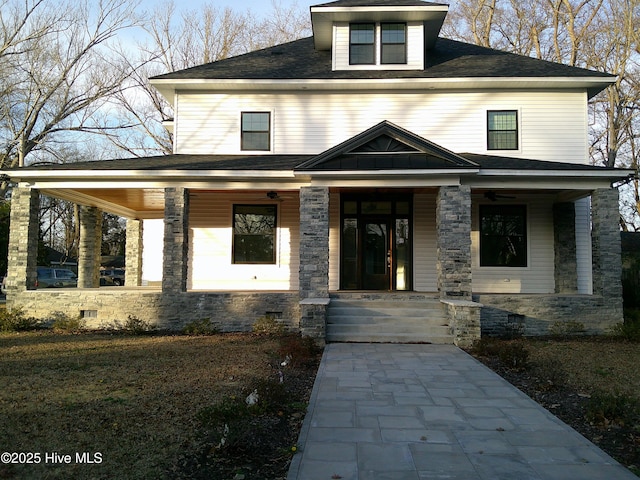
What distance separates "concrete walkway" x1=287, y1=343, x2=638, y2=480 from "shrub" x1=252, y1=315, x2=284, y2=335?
Answer: 388cm

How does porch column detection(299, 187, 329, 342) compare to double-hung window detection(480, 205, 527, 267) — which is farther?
double-hung window detection(480, 205, 527, 267)

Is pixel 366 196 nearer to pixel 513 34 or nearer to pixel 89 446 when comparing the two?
pixel 89 446

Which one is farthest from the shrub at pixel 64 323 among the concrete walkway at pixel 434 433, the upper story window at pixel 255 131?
the concrete walkway at pixel 434 433

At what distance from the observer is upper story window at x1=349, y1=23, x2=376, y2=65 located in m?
13.8

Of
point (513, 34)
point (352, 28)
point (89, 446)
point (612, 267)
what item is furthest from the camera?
point (513, 34)

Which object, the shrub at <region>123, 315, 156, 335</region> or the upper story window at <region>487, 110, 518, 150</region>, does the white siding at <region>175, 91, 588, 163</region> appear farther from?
the shrub at <region>123, 315, 156, 335</region>

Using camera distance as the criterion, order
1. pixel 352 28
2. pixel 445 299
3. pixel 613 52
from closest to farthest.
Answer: pixel 445 299
pixel 352 28
pixel 613 52

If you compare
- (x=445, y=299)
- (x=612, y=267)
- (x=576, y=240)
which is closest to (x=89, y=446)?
(x=445, y=299)

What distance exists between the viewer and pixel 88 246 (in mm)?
15438

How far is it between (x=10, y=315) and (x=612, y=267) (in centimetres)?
1454

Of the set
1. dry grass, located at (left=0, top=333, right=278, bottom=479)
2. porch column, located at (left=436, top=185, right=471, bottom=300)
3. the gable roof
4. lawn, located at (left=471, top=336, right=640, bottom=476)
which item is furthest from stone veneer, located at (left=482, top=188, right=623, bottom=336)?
dry grass, located at (left=0, top=333, right=278, bottom=479)

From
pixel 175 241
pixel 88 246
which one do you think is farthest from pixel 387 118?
pixel 88 246

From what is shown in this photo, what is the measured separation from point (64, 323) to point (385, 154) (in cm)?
877

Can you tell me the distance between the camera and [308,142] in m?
13.4
